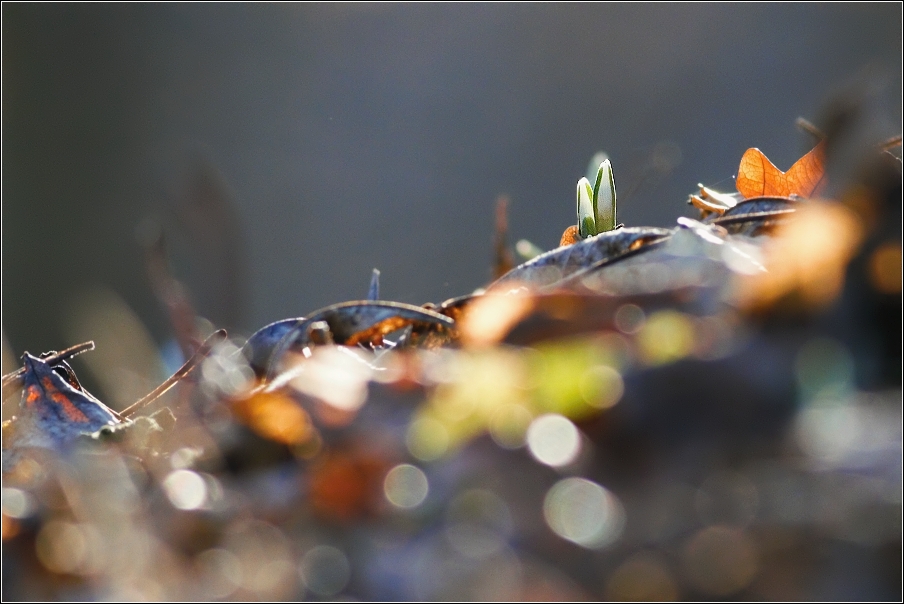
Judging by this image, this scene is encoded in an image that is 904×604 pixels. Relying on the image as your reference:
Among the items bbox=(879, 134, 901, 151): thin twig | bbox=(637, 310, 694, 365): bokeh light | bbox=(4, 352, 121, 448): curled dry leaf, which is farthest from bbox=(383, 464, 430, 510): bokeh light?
bbox=(879, 134, 901, 151): thin twig

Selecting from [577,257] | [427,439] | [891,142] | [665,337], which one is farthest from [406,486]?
[891,142]

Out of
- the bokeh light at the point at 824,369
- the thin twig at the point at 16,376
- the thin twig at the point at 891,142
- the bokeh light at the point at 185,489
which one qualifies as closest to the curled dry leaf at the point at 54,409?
the thin twig at the point at 16,376

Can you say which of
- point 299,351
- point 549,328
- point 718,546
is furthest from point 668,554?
point 299,351

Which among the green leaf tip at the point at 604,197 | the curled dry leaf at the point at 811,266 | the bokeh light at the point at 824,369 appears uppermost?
the green leaf tip at the point at 604,197

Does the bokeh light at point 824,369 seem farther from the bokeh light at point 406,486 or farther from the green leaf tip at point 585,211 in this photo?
the green leaf tip at point 585,211

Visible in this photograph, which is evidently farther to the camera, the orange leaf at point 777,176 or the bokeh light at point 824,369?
the orange leaf at point 777,176

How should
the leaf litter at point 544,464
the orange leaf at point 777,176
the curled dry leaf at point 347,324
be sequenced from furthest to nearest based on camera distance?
the orange leaf at point 777,176
the curled dry leaf at point 347,324
the leaf litter at point 544,464
